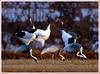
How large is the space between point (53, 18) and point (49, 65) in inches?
22.5

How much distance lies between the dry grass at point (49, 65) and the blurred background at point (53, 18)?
0.19 meters

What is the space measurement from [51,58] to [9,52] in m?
0.51

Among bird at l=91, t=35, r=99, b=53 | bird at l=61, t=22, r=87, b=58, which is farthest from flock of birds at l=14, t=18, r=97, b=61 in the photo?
bird at l=91, t=35, r=99, b=53

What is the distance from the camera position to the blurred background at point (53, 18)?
25.7ft

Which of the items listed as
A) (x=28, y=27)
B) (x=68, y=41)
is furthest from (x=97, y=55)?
(x=28, y=27)

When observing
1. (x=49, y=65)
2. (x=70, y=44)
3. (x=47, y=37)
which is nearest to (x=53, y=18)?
(x=47, y=37)

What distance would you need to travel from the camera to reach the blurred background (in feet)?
25.7

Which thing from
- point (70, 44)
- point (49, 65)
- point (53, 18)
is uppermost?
point (53, 18)

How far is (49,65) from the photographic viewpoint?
7789mm

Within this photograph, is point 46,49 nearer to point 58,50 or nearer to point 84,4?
point 58,50

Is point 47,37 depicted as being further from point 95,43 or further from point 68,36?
point 95,43

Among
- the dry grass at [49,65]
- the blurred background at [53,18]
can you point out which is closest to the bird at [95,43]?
the blurred background at [53,18]

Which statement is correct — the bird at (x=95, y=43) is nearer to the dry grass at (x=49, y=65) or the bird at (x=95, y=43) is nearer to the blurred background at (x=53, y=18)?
the blurred background at (x=53, y=18)

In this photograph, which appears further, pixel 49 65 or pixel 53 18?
pixel 53 18
